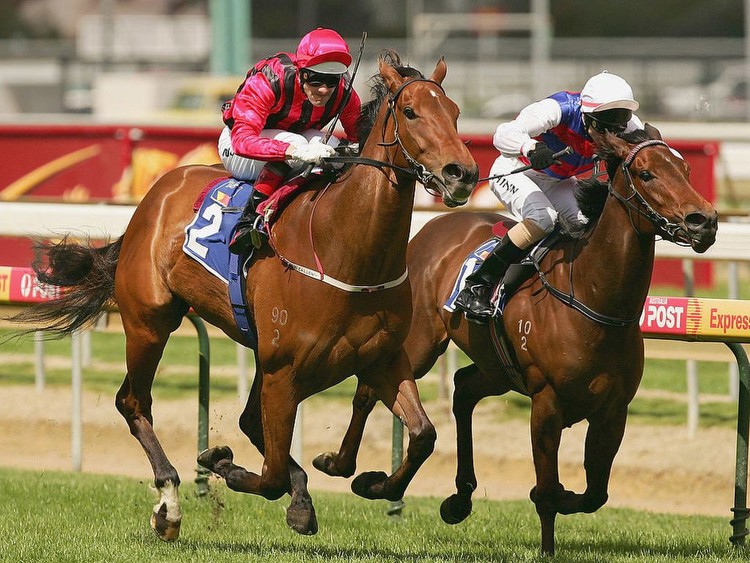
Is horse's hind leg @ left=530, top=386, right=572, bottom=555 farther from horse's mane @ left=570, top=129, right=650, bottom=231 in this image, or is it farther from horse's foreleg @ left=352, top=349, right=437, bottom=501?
horse's mane @ left=570, top=129, right=650, bottom=231

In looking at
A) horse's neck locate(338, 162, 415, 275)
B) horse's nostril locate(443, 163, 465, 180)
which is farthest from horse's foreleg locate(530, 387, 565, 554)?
horse's nostril locate(443, 163, 465, 180)

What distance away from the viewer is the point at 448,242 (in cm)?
639

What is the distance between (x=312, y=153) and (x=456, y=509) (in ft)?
5.94

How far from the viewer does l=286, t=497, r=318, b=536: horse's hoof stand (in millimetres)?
5043

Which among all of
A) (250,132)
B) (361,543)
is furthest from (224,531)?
(250,132)

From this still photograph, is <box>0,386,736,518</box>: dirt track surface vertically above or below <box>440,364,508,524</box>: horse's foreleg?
below

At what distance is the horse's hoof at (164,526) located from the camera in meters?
5.52

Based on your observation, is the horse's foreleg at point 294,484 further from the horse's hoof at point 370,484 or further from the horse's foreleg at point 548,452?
the horse's foreleg at point 548,452

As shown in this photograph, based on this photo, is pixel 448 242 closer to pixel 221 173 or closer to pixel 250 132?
pixel 221 173

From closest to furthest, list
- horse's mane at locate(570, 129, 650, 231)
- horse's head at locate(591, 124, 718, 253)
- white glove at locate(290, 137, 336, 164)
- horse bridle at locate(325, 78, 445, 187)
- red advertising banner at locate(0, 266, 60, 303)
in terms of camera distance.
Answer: horse bridle at locate(325, 78, 445, 187), horse's head at locate(591, 124, 718, 253), white glove at locate(290, 137, 336, 164), horse's mane at locate(570, 129, 650, 231), red advertising banner at locate(0, 266, 60, 303)

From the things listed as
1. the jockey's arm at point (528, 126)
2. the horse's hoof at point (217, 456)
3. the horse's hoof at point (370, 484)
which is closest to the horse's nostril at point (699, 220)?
the jockey's arm at point (528, 126)

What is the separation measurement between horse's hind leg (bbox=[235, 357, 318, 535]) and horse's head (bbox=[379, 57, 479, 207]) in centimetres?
136

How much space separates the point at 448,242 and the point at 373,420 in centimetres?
282

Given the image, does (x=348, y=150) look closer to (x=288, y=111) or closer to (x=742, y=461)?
(x=288, y=111)
